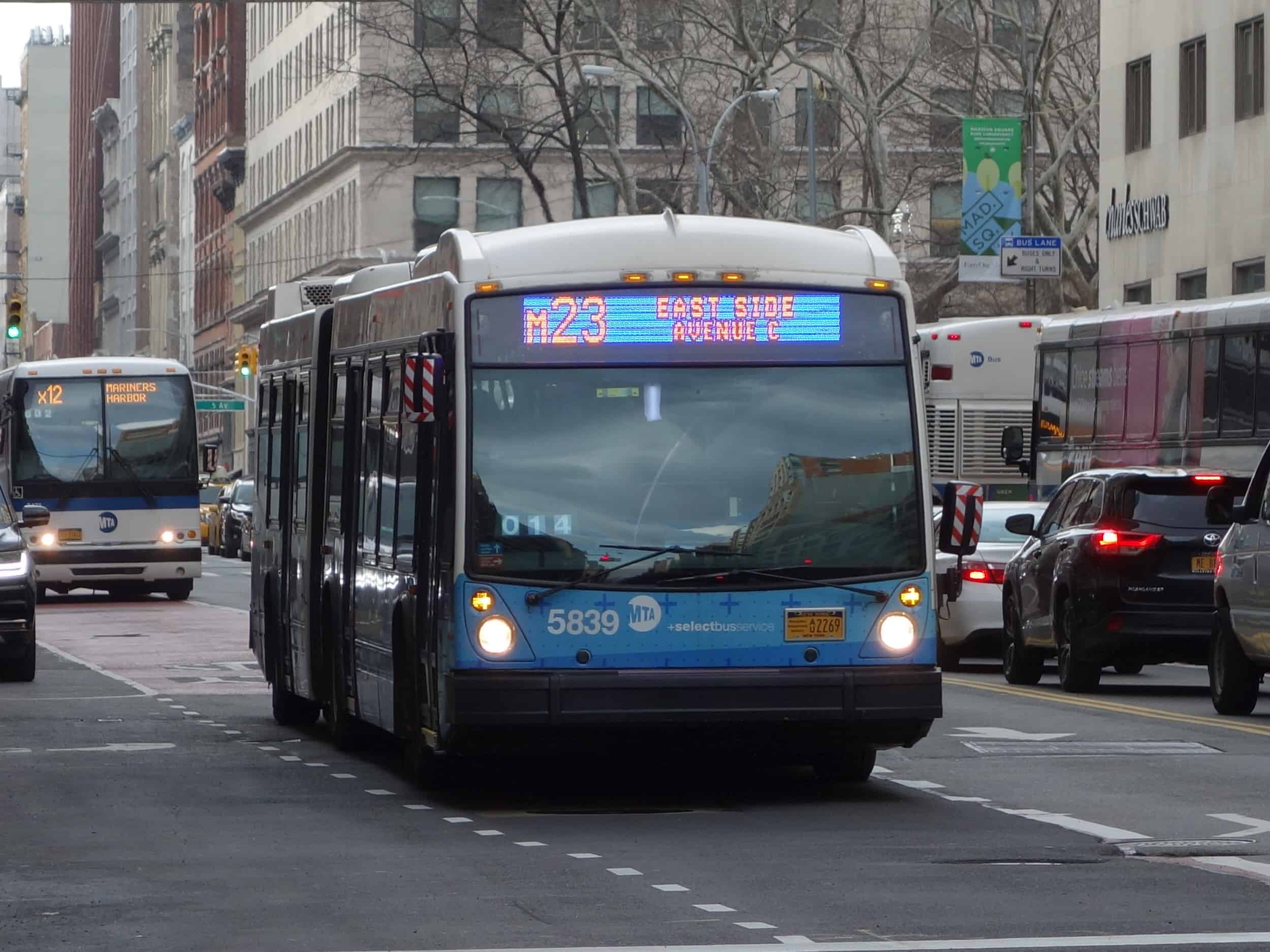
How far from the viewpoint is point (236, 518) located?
63.3m

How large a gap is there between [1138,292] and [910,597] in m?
36.8

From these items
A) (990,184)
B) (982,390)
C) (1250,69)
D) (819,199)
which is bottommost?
(982,390)

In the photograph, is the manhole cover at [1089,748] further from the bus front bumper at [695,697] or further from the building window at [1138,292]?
the building window at [1138,292]

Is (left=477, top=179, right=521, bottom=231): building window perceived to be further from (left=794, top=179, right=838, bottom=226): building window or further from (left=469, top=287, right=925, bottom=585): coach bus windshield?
(left=469, top=287, right=925, bottom=585): coach bus windshield

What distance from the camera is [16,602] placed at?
23531 mm

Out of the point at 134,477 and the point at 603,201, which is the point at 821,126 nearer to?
the point at 603,201

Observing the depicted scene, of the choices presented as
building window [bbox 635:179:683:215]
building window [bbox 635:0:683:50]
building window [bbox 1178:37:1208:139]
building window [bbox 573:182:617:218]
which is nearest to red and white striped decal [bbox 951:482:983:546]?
building window [bbox 1178:37:1208:139]

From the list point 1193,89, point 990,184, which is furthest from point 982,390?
point 1193,89

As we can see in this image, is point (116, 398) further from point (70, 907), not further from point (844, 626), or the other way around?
point (70, 907)

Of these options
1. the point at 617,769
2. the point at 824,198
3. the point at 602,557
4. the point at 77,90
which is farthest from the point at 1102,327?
the point at 77,90

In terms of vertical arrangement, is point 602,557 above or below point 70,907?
above

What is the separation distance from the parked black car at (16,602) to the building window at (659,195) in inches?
1172

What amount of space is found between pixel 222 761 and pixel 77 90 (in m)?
185

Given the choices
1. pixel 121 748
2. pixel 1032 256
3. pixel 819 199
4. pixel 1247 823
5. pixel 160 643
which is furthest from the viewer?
pixel 819 199
